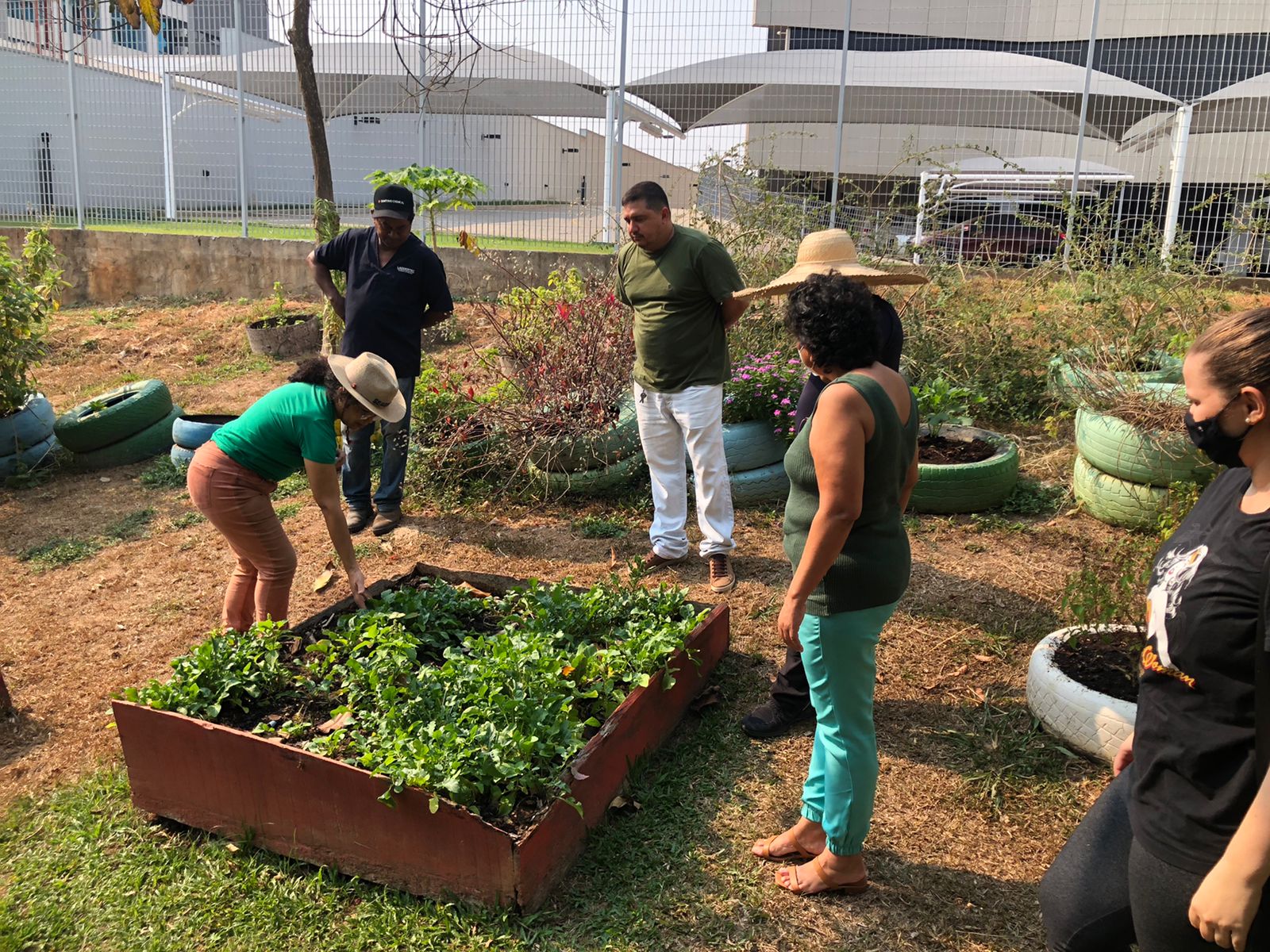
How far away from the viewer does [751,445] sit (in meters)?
6.37

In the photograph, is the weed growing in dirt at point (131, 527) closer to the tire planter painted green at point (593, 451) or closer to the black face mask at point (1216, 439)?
the tire planter painted green at point (593, 451)

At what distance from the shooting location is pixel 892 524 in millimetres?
2850

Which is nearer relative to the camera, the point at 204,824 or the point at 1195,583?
the point at 1195,583

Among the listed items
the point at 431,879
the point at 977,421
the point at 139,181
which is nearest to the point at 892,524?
the point at 431,879

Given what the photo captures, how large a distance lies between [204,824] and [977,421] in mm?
6418

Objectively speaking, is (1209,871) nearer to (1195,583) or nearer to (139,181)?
(1195,583)

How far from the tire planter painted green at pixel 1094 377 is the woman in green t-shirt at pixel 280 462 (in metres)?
4.25

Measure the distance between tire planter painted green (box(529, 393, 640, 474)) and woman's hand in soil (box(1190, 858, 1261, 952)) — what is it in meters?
4.96

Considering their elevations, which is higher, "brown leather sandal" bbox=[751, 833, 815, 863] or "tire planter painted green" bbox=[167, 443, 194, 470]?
"tire planter painted green" bbox=[167, 443, 194, 470]

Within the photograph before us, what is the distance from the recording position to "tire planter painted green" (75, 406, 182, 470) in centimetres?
788

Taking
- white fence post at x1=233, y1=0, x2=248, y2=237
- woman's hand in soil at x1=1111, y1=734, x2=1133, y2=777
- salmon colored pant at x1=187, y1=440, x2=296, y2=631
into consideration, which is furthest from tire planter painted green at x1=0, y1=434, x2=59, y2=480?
woman's hand in soil at x1=1111, y1=734, x2=1133, y2=777

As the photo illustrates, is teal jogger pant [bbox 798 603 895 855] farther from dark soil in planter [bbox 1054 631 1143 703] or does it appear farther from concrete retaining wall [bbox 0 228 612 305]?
concrete retaining wall [bbox 0 228 612 305]

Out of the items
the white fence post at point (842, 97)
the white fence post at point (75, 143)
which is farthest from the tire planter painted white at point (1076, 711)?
the white fence post at point (75, 143)

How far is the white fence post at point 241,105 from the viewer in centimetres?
1262
